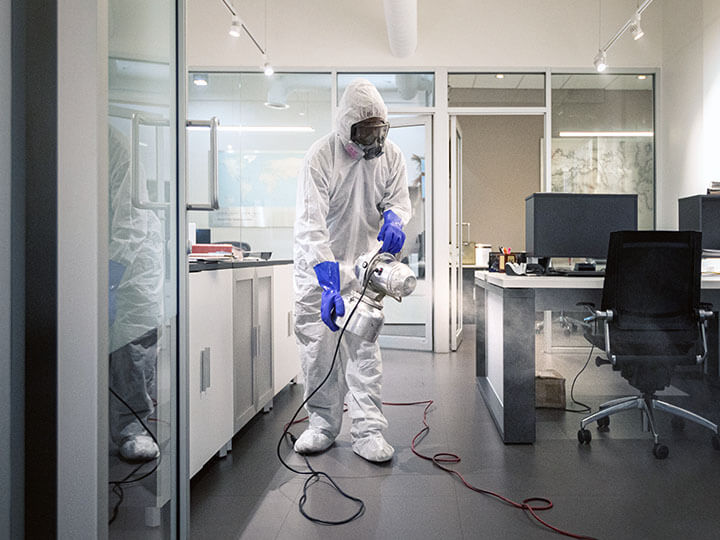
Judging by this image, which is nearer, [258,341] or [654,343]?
[654,343]

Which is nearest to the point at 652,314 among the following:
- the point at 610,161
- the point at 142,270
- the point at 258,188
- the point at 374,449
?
the point at 374,449

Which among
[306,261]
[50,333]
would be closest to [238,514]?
[306,261]

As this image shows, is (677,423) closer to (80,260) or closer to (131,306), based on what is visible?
(131,306)

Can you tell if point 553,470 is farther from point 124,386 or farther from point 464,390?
point 124,386

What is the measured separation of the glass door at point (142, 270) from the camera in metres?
0.95

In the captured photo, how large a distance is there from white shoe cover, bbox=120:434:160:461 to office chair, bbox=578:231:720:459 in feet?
6.32

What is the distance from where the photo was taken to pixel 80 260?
33.4 inches

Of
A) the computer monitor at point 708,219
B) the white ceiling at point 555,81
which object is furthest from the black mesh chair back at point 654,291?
the white ceiling at point 555,81

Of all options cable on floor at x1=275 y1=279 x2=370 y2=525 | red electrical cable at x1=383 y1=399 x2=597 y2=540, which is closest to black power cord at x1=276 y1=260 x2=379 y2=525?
cable on floor at x1=275 y1=279 x2=370 y2=525

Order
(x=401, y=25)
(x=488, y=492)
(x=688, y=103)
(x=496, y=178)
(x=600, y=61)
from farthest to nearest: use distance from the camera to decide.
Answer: (x=496, y=178) → (x=600, y=61) → (x=688, y=103) → (x=401, y=25) → (x=488, y=492)

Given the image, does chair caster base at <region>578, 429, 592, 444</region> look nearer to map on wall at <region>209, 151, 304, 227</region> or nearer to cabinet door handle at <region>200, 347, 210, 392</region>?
cabinet door handle at <region>200, 347, 210, 392</region>

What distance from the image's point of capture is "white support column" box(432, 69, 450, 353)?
4.95 metres

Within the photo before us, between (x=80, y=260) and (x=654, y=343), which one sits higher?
(x=80, y=260)

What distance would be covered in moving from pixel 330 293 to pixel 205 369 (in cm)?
52
